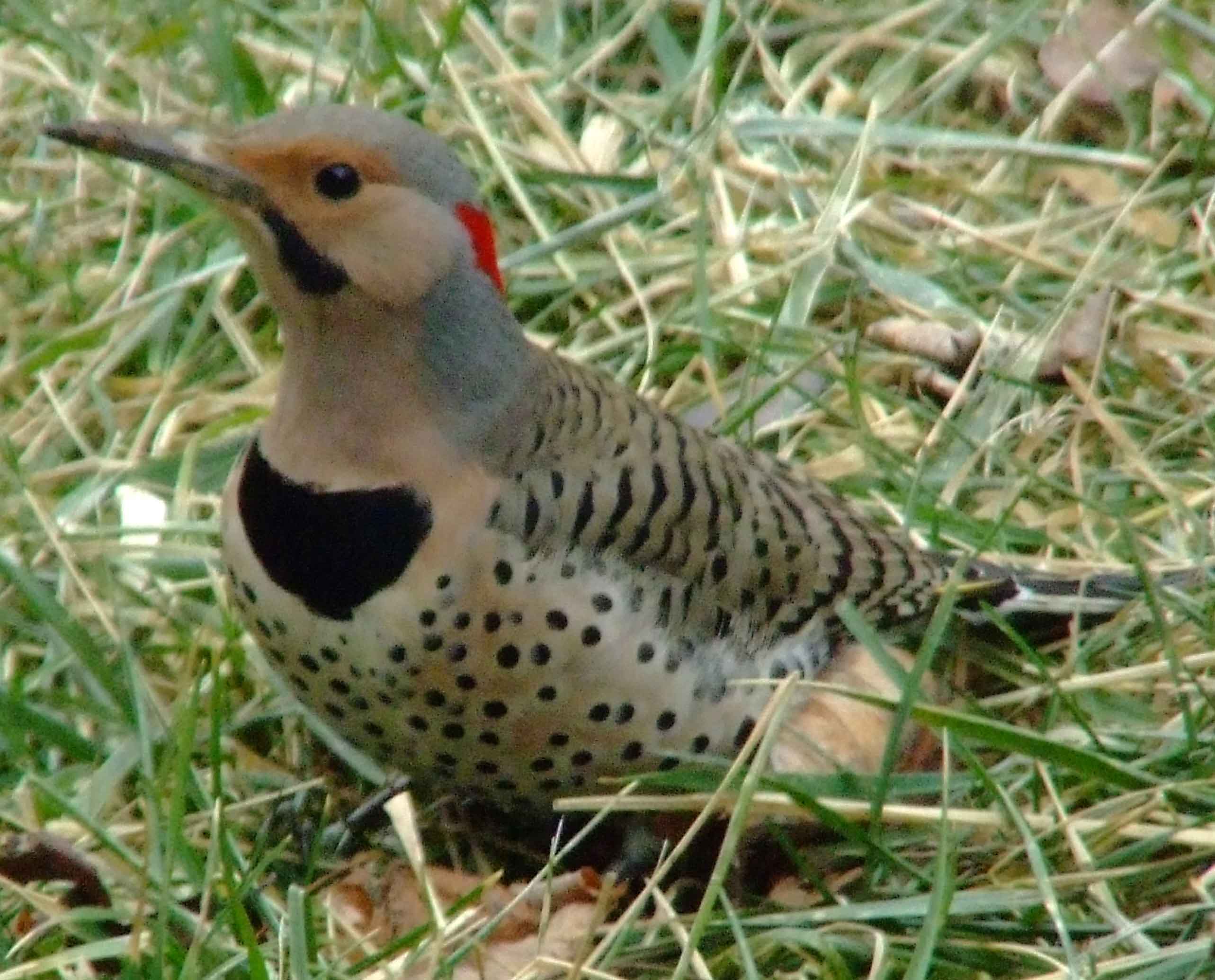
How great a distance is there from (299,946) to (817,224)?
1.95 metres

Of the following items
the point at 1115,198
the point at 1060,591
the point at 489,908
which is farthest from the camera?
the point at 1115,198

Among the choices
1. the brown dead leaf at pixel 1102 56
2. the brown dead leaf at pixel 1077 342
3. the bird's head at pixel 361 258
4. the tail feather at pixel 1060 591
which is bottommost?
the tail feather at pixel 1060 591

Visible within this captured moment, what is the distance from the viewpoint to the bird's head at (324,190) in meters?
2.52

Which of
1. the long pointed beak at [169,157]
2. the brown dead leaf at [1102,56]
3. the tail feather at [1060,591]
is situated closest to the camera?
the long pointed beak at [169,157]

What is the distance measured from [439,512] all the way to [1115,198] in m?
1.93

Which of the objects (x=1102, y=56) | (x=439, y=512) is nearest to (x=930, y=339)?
(x=1102, y=56)

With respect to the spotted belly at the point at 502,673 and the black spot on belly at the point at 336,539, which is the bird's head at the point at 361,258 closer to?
the black spot on belly at the point at 336,539

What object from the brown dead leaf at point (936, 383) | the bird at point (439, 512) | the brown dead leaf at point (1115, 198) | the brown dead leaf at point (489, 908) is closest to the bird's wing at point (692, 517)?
the bird at point (439, 512)

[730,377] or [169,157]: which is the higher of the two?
[169,157]

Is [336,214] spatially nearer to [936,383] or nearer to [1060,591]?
[1060,591]

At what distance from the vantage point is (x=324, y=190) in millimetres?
2535

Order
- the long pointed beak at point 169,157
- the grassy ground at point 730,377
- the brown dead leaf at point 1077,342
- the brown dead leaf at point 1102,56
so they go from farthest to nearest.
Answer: the brown dead leaf at point 1102,56
the brown dead leaf at point 1077,342
the grassy ground at point 730,377
the long pointed beak at point 169,157

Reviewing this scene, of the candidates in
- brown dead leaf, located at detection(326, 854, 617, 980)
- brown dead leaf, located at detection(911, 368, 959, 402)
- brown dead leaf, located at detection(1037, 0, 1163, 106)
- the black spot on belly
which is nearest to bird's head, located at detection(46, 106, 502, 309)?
the black spot on belly

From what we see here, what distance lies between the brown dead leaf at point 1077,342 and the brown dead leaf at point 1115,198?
0.31 meters
